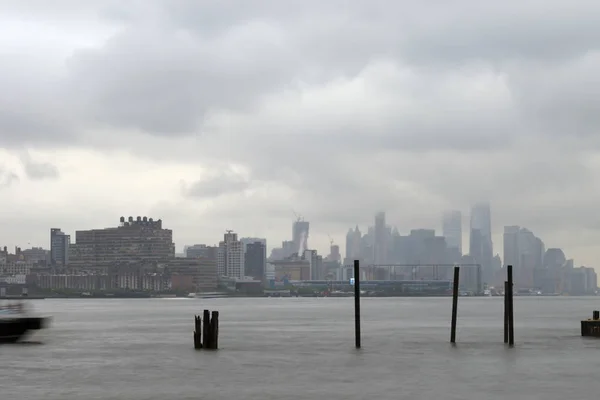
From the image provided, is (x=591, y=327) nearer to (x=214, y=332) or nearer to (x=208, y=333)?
(x=214, y=332)

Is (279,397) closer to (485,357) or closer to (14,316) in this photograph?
(485,357)

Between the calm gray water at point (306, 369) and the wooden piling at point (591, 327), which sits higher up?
the wooden piling at point (591, 327)

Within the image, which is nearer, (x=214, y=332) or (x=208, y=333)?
(x=214, y=332)

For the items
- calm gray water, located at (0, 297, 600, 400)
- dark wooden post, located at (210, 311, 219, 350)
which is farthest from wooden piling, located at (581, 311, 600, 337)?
dark wooden post, located at (210, 311, 219, 350)

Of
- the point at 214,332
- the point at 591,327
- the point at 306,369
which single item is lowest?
the point at 306,369

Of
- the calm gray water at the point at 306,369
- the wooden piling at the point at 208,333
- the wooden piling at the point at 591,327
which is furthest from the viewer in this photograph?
the wooden piling at the point at 591,327

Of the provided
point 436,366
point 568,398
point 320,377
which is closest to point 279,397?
point 320,377

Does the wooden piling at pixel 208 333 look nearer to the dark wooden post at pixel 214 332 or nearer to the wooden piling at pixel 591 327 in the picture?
the dark wooden post at pixel 214 332

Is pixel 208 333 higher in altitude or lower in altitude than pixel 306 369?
higher

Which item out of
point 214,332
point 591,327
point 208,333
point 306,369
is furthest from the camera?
point 591,327

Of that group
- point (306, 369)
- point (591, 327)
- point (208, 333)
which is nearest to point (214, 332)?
point (208, 333)

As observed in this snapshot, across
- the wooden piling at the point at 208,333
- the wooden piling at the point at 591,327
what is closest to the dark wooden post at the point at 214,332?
the wooden piling at the point at 208,333

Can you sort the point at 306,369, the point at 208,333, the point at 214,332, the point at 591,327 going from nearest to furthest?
the point at 306,369, the point at 214,332, the point at 208,333, the point at 591,327

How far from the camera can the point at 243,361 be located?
6525 cm
